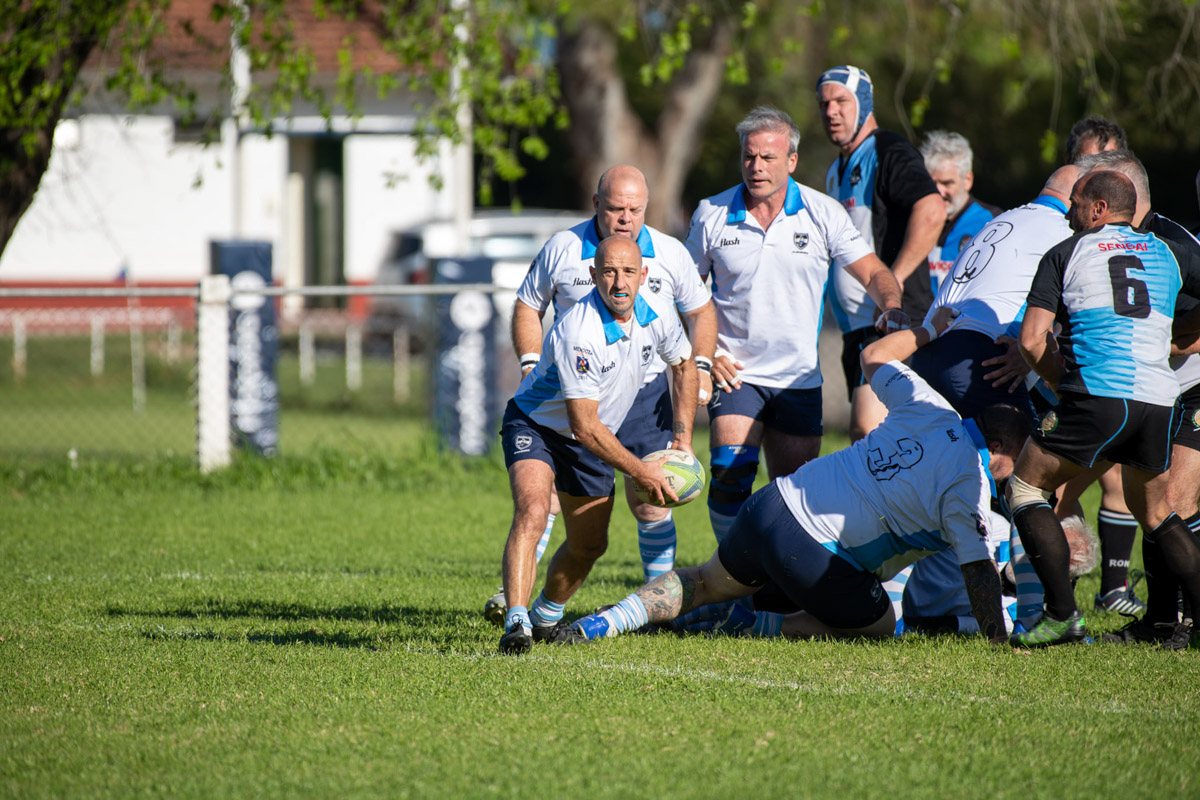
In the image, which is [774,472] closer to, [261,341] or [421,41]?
[421,41]

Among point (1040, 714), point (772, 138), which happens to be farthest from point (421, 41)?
point (1040, 714)

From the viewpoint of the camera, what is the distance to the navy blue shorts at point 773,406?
6.52m

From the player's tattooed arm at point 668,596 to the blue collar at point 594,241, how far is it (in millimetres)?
1549

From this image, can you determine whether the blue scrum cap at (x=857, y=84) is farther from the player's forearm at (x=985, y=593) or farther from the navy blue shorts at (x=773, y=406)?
the player's forearm at (x=985, y=593)

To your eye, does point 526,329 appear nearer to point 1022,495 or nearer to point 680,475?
point 680,475

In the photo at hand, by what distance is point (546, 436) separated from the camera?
5.58 metres

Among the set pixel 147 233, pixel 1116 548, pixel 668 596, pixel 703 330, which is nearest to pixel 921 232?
pixel 703 330

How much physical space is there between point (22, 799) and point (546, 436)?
261 centimetres

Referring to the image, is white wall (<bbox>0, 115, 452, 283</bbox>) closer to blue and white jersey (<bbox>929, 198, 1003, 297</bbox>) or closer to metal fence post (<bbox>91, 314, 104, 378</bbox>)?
metal fence post (<bbox>91, 314, 104, 378</bbox>)

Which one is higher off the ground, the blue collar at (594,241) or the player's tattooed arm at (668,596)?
the blue collar at (594,241)

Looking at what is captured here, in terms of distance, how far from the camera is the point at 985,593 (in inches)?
204

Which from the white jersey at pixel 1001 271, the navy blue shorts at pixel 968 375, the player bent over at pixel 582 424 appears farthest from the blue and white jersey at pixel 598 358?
the white jersey at pixel 1001 271

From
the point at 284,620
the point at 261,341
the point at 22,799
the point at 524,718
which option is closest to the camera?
the point at 22,799

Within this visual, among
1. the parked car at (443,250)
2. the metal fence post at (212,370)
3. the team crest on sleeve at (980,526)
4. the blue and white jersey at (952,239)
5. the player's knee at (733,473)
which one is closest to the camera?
the team crest on sleeve at (980,526)
